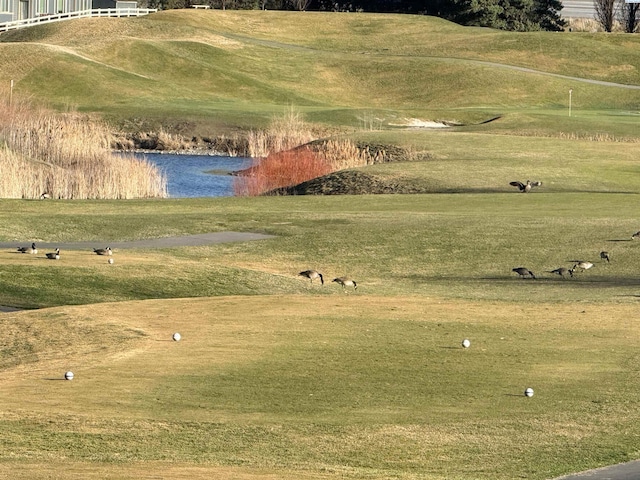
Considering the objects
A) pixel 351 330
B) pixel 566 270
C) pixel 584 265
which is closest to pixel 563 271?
pixel 566 270

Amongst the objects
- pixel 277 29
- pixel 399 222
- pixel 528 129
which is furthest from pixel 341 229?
pixel 277 29

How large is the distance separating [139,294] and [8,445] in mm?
11909

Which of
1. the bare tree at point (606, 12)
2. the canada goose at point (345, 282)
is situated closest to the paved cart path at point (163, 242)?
the canada goose at point (345, 282)

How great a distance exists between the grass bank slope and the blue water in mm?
8656

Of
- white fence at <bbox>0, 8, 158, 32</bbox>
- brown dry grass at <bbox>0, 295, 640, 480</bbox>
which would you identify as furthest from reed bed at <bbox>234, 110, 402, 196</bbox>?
white fence at <bbox>0, 8, 158, 32</bbox>

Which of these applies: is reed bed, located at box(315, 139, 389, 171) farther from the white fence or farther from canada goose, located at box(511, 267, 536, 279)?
the white fence

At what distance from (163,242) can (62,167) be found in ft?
69.1

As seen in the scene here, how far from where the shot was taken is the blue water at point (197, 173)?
59.8 m

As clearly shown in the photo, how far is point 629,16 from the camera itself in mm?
127625

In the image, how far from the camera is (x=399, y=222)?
36.3m

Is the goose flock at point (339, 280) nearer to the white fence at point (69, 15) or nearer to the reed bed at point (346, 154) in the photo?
the reed bed at point (346, 154)

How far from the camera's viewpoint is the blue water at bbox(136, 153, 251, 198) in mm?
59750

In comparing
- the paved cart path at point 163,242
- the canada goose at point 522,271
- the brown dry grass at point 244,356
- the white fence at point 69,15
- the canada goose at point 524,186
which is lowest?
the canada goose at point 524,186

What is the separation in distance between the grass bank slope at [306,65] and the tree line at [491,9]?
6.02m
